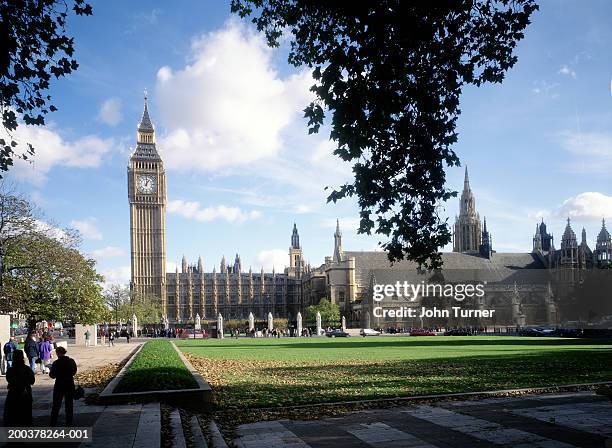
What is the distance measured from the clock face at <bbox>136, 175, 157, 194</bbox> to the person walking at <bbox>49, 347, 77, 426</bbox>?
132 m

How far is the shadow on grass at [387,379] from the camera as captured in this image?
1451 cm

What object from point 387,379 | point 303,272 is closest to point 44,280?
point 387,379

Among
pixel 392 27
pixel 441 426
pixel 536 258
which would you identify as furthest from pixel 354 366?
pixel 536 258

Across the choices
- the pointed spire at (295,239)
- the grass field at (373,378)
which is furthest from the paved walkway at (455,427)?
the pointed spire at (295,239)

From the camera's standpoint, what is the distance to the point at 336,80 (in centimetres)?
1009

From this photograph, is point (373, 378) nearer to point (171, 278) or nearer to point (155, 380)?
point (155, 380)

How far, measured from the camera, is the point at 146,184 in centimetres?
13900

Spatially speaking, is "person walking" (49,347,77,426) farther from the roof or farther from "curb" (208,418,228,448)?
the roof

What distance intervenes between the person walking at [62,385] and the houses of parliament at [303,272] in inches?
3932

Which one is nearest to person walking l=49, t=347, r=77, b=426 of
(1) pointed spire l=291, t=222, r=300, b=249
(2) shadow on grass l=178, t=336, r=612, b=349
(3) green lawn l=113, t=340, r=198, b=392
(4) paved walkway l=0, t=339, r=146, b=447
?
(4) paved walkway l=0, t=339, r=146, b=447

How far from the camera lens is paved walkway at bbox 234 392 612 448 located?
366 inches

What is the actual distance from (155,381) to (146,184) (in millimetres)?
129331

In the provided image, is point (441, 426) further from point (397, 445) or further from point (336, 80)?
point (336, 80)

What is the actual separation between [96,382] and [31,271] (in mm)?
16944
